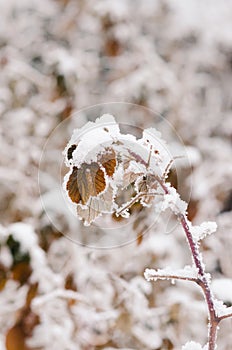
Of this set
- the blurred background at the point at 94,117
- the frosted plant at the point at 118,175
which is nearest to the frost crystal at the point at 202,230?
the frosted plant at the point at 118,175

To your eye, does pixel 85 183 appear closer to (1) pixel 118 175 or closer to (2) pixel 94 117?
(1) pixel 118 175

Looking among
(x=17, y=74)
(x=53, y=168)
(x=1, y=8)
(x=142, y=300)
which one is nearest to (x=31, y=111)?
(x=17, y=74)

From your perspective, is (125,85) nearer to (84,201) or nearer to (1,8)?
(1,8)

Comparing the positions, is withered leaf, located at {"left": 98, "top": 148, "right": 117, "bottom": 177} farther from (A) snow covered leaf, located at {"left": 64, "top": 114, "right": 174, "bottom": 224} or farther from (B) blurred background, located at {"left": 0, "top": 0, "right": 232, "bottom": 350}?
(B) blurred background, located at {"left": 0, "top": 0, "right": 232, "bottom": 350}

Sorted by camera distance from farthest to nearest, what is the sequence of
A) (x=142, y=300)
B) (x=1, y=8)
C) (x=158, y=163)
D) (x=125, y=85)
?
(x=1, y=8) < (x=125, y=85) < (x=142, y=300) < (x=158, y=163)

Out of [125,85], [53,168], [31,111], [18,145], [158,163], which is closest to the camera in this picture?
[158,163]

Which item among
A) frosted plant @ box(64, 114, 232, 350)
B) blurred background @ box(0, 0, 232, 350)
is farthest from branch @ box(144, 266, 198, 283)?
blurred background @ box(0, 0, 232, 350)

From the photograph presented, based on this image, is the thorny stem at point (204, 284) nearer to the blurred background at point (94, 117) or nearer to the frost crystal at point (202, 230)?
the frost crystal at point (202, 230)
